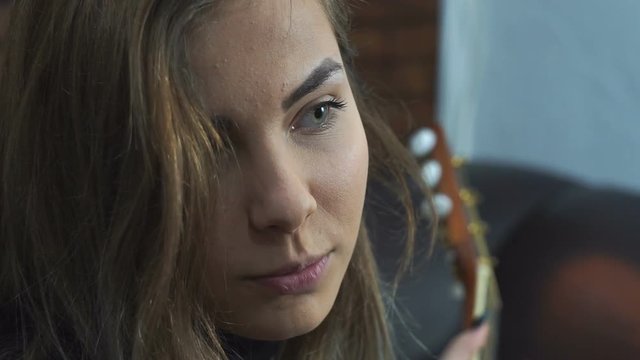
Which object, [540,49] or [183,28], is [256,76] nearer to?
[183,28]

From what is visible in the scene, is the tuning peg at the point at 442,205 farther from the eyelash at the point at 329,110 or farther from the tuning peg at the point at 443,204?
the eyelash at the point at 329,110

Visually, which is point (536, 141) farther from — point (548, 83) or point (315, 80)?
point (315, 80)

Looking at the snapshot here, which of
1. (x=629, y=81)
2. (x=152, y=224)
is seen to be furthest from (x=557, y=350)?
(x=152, y=224)

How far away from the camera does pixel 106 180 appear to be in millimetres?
661

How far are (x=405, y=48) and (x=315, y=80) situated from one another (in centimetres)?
114

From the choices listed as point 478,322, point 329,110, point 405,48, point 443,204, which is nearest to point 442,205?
point 443,204

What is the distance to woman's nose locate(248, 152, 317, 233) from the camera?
0.63 m

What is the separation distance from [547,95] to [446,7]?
0.27 metres

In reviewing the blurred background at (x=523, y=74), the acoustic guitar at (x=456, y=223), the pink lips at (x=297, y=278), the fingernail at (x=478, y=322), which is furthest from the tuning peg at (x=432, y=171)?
the pink lips at (x=297, y=278)

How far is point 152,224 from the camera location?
2.15ft

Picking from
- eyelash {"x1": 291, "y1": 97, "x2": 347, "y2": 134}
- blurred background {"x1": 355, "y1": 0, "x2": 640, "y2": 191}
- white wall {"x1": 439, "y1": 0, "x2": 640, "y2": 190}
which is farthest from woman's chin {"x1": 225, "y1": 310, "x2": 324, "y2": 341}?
white wall {"x1": 439, "y1": 0, "x2": 640, "y2": 190}

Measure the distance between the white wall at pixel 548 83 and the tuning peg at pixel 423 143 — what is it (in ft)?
1.57

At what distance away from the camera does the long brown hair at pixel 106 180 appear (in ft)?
2.05

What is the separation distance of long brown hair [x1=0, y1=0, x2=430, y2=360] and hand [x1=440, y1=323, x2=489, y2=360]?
43 centimetres
